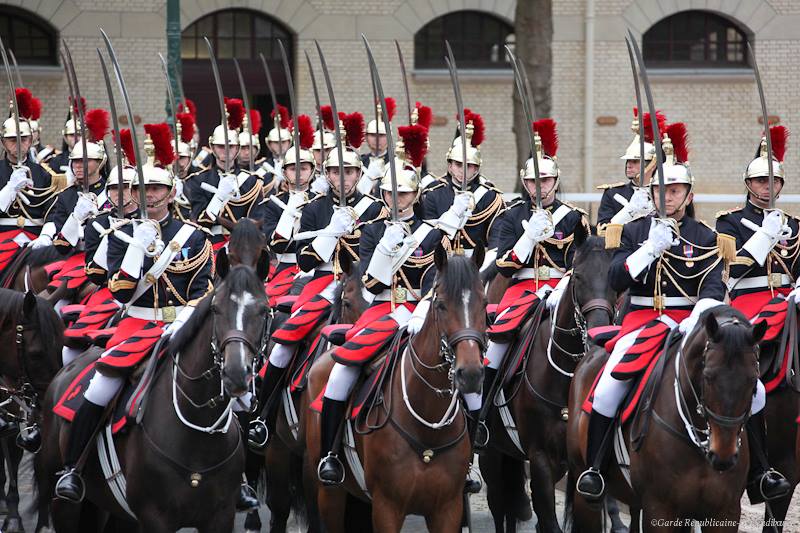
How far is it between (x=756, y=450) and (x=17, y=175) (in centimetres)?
800

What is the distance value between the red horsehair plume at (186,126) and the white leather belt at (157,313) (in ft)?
22.1

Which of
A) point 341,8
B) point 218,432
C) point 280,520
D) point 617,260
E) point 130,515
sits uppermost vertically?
point 341,8

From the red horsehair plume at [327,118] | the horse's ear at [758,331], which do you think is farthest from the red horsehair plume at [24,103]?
the horse's ear at [758,331]

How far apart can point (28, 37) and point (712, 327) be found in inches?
817

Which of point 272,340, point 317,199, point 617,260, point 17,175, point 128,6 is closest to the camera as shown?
point 617,260

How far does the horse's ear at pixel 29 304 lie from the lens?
1004 cm

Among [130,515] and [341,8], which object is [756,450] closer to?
[130,515]

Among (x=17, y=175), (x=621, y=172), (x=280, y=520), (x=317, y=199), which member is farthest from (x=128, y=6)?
(x=280, y=520)

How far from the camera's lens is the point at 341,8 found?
2528 cm

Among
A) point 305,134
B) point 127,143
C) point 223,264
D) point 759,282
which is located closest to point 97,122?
point 127,143

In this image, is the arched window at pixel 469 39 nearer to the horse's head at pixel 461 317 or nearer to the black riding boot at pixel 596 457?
the black riding boot at pixel 596 457

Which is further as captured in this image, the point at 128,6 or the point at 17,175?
the point at 128,6

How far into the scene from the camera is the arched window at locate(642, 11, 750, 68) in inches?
1038

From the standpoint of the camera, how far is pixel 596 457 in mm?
Result: 8125
